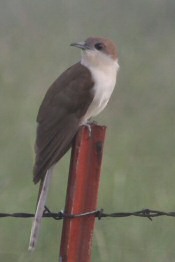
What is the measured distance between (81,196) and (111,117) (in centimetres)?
321

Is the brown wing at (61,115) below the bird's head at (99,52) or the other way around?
below

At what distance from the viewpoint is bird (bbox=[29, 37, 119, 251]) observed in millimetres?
5391

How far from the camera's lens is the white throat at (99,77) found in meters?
5.83

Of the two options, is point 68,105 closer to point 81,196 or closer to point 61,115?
point 61,115

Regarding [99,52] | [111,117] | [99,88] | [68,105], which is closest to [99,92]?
[99,88]

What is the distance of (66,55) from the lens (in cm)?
914

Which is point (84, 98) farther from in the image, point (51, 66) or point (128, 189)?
point (51, 66)

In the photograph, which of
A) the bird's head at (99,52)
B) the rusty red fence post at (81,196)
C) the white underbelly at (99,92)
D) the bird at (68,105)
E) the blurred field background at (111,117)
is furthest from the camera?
the blurred field background at (111,117)

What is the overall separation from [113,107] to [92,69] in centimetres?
254

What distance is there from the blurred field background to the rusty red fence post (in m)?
1.61

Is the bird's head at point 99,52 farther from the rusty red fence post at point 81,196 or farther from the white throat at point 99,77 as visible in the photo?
the rusty red fence post at point 81,196

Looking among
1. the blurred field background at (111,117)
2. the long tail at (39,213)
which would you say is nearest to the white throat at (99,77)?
the long tail at (39,213)

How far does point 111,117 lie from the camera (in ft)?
27.2

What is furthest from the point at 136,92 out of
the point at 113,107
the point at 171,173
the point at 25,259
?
the point at 25,259
